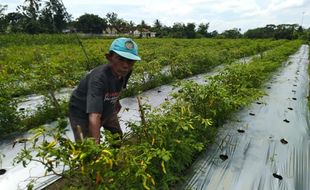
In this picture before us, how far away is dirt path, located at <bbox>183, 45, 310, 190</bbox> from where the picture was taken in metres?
2.41

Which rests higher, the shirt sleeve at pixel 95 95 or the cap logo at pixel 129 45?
the cap logo at pixel 129 45

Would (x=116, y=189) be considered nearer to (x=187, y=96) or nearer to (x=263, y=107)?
(x=187, y=96)

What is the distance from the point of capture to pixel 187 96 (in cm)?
296

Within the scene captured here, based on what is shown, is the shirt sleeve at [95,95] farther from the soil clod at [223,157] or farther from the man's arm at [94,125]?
the soil clod at [223,157]

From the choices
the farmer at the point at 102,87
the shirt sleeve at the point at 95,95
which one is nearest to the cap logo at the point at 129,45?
the farmer at the point at 102,87

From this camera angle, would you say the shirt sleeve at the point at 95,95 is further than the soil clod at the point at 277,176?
No

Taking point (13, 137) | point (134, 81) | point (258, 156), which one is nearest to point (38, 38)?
point (134, 81)

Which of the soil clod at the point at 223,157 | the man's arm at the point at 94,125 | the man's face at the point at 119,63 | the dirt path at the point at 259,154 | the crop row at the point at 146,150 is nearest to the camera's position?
the crop row at the point at 146,150

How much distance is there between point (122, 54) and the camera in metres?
1.63

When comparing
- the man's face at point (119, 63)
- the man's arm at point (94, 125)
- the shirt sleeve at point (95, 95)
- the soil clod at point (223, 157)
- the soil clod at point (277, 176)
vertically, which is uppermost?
the man's face at point (119, 63)

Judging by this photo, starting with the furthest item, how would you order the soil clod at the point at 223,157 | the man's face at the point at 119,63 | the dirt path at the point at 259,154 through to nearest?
1. the soil clod at the point at 223,157
2. the dirt path at the point at 259,154
3. the man's face at the point at 119,63

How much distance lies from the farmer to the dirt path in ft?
3.39

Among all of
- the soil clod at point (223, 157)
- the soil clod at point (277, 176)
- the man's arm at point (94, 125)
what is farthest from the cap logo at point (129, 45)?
the soil clod at point (277, 176)

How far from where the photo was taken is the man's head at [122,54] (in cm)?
165
